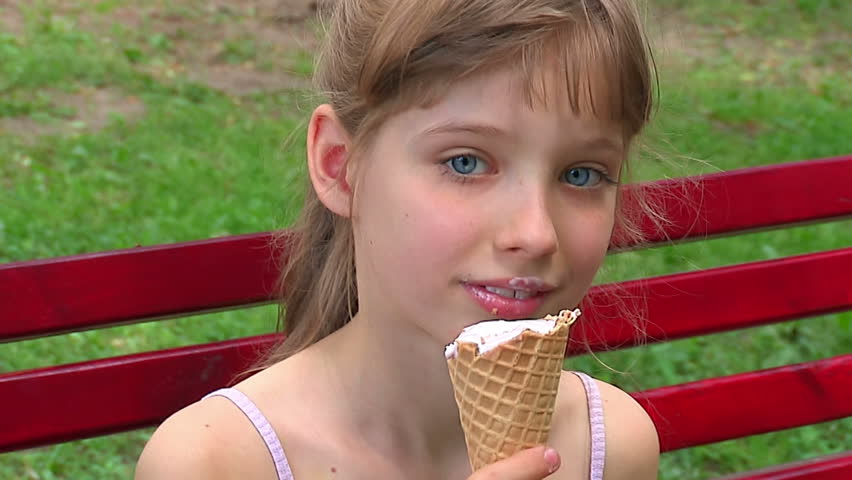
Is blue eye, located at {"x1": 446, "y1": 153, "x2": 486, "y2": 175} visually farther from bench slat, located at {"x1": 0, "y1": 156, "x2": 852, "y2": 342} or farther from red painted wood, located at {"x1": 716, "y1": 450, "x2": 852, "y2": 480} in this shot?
red painted wood, located at {"x1": 716, "y1": 450, "x2": 852, "y2": 480}

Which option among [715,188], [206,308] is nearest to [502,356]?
[206,308]

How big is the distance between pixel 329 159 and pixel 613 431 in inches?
27.9

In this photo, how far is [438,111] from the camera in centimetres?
196

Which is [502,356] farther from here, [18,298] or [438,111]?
[18,298]

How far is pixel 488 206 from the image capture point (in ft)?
6.29

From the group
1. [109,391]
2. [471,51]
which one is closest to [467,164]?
[471,51]

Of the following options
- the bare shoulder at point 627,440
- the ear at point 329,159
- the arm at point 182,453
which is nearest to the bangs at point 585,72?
the ear at point 329,159

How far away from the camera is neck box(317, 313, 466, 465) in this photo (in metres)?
2.21

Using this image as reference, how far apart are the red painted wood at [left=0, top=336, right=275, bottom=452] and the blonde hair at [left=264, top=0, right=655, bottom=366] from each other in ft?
1.99

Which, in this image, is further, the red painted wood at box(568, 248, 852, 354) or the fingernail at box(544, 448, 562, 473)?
the red painted wood at box(568, 248, 852, 354)

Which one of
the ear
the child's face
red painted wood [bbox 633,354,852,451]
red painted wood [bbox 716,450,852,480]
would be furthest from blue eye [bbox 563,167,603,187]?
red painted wood [bbox 716,450,852,480]

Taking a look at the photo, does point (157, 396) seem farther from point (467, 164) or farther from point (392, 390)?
point (467, 164)

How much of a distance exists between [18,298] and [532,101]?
1.00 meters

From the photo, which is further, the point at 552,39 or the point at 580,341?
the point at 580,341
